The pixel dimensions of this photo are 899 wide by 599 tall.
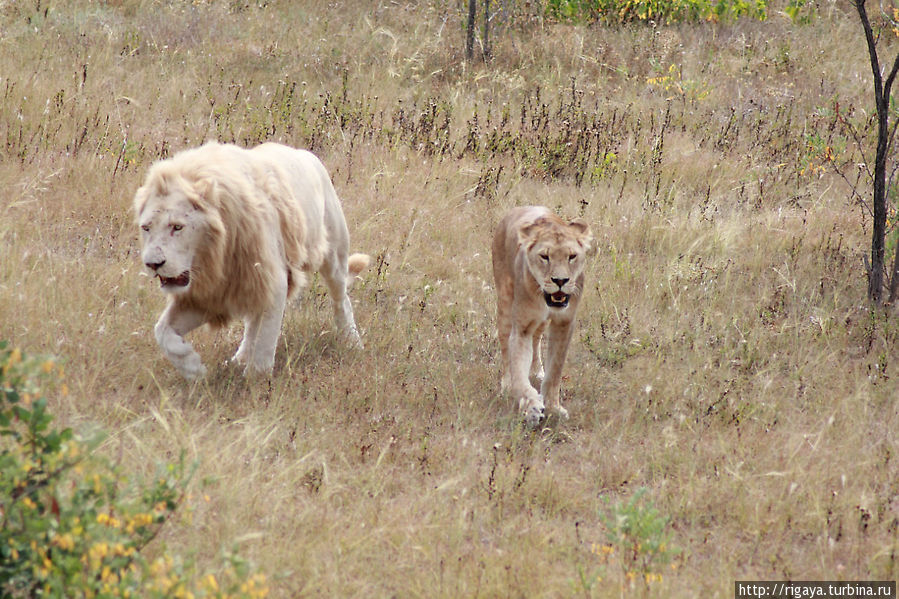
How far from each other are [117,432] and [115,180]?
4062 millimetres

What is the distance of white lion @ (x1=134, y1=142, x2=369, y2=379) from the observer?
5.14 meters

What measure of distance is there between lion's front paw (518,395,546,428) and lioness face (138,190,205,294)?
2015 mm

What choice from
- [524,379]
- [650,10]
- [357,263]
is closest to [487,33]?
[650,10]

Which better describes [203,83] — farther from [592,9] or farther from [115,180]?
[592,9]

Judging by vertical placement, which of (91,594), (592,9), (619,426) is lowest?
(619,426)

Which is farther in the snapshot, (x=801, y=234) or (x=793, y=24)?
(x=793, y=24)

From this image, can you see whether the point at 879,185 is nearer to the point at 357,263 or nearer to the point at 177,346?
the point at 357,263

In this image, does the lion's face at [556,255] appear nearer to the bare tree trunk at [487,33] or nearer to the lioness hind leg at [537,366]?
the lioness hind leg at [537,366]

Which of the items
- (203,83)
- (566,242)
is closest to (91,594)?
(566,242)

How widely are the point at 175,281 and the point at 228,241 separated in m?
0.39

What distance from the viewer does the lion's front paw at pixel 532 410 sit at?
211 inches

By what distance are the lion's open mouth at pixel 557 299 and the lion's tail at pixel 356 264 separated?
211cm

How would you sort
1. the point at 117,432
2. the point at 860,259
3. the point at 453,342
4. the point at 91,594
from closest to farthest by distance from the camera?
the point at 91,594 → the point at 117,432 → the point at 453,342 → the point at 860,259

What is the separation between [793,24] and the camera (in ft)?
43.4
